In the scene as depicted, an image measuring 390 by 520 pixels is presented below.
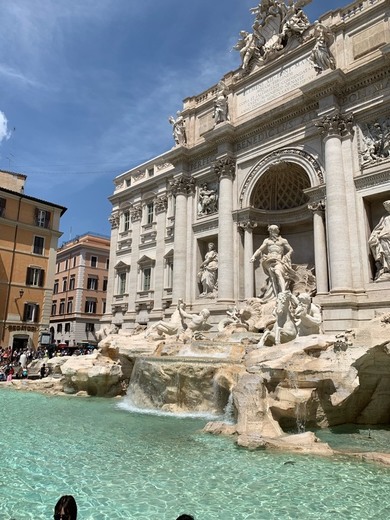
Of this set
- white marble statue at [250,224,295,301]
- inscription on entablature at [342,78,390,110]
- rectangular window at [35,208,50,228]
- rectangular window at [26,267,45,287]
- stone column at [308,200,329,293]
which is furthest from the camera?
rectangular window at [35,208,50,228]

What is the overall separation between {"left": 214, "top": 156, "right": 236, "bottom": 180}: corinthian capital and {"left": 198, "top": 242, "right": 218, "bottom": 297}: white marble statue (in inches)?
144

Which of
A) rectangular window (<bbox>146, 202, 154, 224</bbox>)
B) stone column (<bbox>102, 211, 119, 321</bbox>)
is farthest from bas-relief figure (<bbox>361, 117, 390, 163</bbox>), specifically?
stone column (<bbox>102, 211, 119, 321</bbox>)

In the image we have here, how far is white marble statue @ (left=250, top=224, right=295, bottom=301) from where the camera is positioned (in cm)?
1705

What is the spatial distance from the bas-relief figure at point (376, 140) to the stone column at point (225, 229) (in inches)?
258

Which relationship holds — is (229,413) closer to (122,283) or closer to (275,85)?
(275,85)

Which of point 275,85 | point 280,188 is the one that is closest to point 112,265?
point 280,188

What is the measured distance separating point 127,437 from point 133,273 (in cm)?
1931

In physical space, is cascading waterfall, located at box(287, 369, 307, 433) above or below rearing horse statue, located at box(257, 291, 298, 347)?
below

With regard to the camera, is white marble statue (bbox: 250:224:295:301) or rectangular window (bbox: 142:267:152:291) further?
rectangular window (bbox: 142:267:152:291)

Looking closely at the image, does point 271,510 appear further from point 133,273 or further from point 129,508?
point 133,273

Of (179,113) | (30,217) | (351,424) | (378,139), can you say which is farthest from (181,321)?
(30,217)

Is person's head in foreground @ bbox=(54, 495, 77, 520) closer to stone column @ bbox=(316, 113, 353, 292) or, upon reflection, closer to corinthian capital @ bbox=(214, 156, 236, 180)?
stone column @ bbox=(316, 113, 353, 292)

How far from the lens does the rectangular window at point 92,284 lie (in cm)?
4360

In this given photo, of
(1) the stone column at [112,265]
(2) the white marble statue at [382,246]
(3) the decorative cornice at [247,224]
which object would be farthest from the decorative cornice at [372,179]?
(1) the stone column at [112,265]
